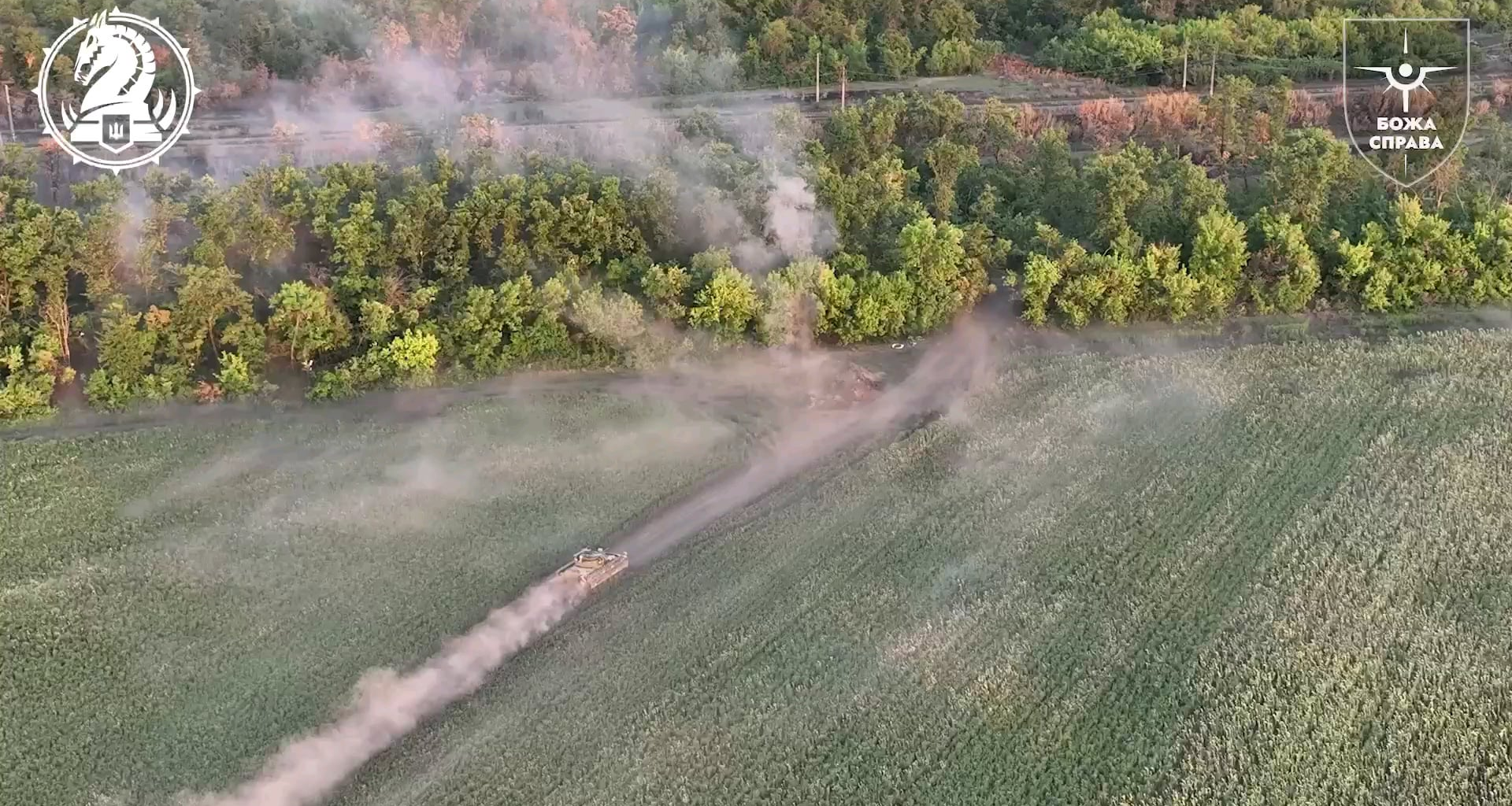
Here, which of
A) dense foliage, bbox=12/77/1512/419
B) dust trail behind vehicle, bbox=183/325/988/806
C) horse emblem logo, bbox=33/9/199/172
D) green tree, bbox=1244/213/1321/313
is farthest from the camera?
green tree, bbox=1244/213/1321/313

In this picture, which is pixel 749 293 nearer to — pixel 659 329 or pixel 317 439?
pixel 659 329

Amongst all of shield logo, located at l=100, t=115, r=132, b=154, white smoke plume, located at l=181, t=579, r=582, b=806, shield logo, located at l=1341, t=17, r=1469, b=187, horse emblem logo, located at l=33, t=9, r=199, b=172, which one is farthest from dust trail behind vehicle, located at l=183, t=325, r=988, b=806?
shield logo, located at l=100, t=115, r=132, b=154

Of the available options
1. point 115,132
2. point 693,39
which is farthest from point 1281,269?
point 115,132

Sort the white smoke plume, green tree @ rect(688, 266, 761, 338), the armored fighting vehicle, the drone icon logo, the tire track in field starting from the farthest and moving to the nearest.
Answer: the drone icon logo < green tree @ rect(688, 266, 761, 338) < the armored fighting vehicle < the tire track in field < the white smoke plume

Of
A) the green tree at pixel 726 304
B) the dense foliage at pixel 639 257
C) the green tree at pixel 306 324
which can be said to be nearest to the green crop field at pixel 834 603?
the dense foliage at pixel 639 257

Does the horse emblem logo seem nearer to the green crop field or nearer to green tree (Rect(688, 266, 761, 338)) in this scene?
the green crop field
